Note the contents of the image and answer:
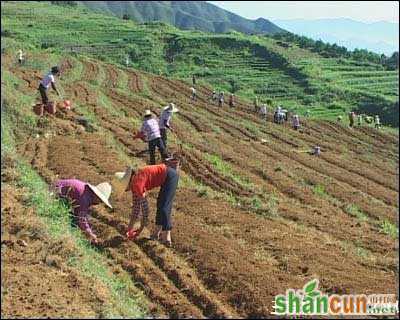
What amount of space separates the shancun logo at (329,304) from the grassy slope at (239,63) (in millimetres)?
33551

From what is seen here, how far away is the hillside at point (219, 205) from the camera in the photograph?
759 cm

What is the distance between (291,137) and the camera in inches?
1127

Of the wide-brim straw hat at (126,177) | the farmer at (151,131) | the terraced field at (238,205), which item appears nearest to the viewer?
the terraced field at (238,205)

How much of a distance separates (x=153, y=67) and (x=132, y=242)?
47.3 meters

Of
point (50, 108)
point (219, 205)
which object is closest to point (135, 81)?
point (50, 108)

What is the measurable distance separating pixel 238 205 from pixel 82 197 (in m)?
4.51

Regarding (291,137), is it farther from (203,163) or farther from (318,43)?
(318,43)

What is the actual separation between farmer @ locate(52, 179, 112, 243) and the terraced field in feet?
0.95

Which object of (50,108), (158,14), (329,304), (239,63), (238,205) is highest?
(158,14)

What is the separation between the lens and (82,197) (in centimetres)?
877

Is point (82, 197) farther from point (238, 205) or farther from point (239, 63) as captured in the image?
point (239, 63)

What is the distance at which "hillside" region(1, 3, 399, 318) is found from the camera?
7.59 meters

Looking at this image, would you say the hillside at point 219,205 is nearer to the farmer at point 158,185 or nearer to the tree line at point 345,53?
the farmer at point 158,185

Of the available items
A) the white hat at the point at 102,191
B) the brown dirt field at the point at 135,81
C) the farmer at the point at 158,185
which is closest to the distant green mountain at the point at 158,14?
the brown dirt field at the point at 135,81
